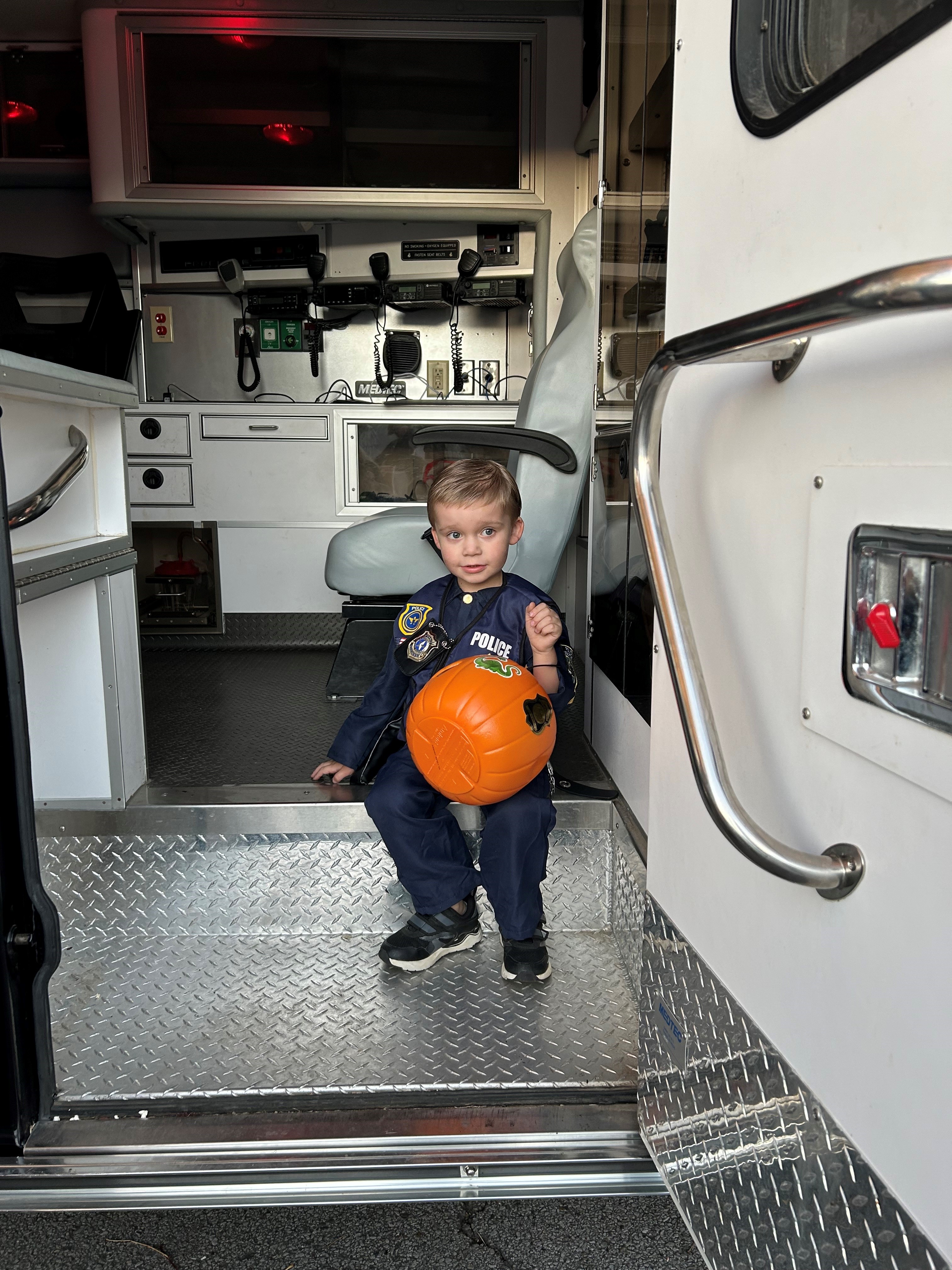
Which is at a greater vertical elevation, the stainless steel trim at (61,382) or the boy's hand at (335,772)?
the stainless steel trim at (61,382)

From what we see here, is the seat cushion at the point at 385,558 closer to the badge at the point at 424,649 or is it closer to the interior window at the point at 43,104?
the badge at the point at 424,649

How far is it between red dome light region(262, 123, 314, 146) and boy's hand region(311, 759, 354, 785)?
3578 mm

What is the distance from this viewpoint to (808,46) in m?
0.81

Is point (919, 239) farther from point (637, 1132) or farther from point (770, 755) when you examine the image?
point (637, 1132)

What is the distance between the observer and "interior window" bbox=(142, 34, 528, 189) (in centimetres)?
432

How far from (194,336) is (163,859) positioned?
3946 millimetres

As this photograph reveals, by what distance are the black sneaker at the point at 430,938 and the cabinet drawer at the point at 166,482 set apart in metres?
3.00

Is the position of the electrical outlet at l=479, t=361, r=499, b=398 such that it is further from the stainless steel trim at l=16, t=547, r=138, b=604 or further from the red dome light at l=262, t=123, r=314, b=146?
the stainless steel trim at l=16, t=547, r=138, b=604

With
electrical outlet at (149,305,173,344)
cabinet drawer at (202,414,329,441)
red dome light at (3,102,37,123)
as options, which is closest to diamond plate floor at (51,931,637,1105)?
cabinet drawer at (202,414,329,441)

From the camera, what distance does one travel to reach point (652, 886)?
1164 mm

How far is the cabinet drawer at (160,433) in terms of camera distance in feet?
14.0

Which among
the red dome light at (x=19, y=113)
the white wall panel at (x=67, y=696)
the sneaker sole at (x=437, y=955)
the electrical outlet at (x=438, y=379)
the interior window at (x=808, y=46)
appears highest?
the red dome light at (x=19, y=113)

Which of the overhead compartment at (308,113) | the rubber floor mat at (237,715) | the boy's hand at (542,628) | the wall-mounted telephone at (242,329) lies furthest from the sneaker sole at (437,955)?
the wall-mounted telephone at (242,329)

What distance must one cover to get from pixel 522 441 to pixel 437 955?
1.23 m
